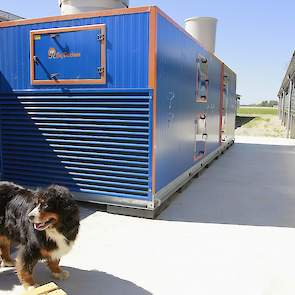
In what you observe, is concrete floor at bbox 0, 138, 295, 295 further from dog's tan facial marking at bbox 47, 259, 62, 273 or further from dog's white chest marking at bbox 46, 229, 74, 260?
dog's white chest marking at bbox 46, 229, 74, 260

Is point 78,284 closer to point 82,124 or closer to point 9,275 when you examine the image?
point 9,275

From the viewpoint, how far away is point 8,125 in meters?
5.66

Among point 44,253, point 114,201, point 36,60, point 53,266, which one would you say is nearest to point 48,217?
point 44,253

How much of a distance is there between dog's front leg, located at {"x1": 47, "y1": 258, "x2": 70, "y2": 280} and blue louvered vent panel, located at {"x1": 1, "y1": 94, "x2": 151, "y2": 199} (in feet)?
6.12

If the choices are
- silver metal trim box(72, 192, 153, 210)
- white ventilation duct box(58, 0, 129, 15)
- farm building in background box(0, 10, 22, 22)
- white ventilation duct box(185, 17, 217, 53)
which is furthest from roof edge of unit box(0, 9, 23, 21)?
white ventilation duct box(185, 17, 217, 53)

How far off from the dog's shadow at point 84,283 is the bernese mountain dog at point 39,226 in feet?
0.39

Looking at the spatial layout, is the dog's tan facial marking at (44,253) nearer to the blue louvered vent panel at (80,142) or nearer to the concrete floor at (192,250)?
the concrete floor at (192,250)

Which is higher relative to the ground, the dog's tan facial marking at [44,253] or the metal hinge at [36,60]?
the metal hinge at [36,60]

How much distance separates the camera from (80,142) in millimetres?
5141

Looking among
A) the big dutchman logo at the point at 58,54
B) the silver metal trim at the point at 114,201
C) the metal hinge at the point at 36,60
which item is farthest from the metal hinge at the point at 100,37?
the silver metal trim at the point at 114,201

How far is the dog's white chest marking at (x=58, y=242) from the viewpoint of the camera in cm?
280

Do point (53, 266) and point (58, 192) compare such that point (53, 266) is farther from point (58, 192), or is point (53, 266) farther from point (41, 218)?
point (58, 192)

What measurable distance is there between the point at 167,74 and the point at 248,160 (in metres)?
6.11

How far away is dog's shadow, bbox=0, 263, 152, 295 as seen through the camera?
2.99 metres
